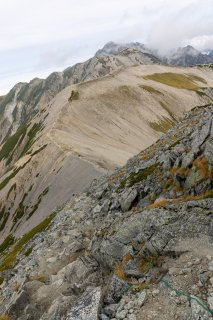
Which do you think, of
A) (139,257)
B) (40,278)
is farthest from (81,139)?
(139,257)

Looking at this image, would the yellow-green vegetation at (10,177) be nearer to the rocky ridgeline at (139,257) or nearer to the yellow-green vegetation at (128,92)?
the yellow-green vegetation at (128,92)

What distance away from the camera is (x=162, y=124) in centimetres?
15375

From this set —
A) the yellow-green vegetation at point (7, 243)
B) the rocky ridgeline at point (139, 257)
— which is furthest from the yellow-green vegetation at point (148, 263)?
the yellow-green vegetation at point (7, 243)

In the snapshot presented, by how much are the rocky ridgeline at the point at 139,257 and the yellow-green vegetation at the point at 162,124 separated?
11051 cm

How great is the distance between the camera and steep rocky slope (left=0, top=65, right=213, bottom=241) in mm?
83312

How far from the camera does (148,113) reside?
158 metres

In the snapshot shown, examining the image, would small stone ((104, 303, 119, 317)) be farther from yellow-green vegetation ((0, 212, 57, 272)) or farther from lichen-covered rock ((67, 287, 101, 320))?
Answer: yellow-green vegetation ((0, 212, 57, 272))

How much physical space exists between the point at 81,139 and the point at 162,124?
56.1 m

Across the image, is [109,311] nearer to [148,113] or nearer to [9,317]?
[9,317]

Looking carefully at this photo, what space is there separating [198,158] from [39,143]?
8561 cm

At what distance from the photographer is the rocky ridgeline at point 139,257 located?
19594 millimetres

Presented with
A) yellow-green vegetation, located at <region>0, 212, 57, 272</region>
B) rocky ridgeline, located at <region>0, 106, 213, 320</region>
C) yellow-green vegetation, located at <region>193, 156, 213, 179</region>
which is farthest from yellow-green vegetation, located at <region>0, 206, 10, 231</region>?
yellow-green vegetation, located at <region>193, 156, 213, 179</region>

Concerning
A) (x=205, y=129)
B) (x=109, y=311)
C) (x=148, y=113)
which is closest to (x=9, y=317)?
(x=109, y=311)

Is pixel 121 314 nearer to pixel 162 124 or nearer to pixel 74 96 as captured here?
pixel 74 96
